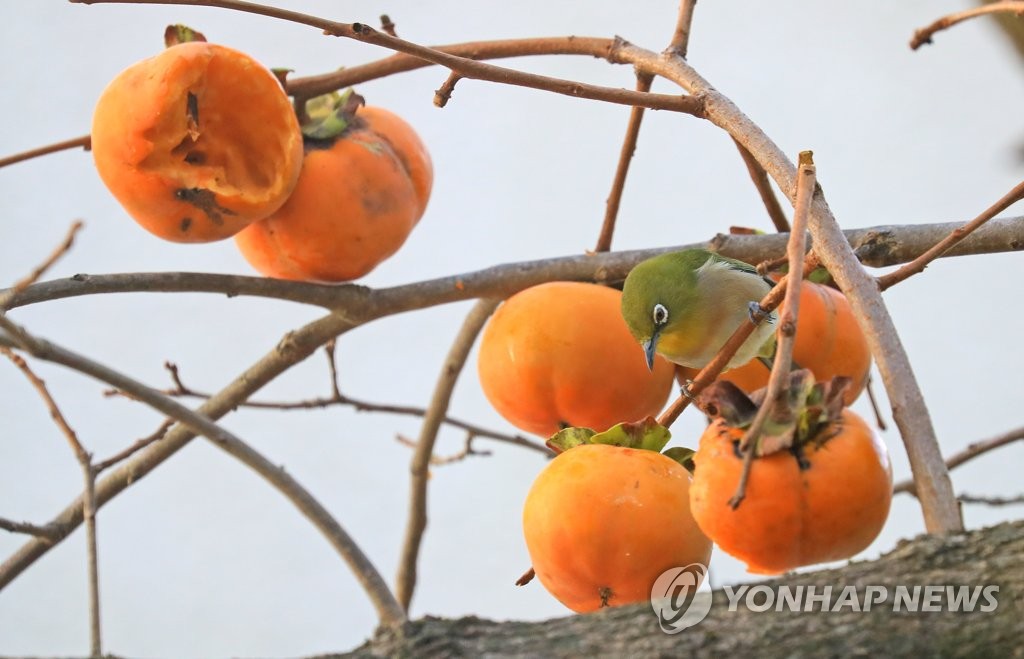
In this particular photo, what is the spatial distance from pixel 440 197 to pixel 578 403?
1.62m

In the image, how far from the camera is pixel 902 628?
0.55 meters

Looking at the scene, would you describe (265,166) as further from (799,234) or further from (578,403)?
(799,234)

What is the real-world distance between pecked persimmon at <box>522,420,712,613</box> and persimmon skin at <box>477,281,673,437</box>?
0.27 m

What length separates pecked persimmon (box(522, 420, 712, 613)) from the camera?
32.5 inches

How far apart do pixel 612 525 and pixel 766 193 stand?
1.92ft

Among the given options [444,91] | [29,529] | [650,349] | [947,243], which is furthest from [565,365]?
[29,529]

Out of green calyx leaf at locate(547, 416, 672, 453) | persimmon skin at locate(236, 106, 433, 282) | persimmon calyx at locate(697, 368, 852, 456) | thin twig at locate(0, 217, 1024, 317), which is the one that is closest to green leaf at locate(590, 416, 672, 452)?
green calyx leaf at locate(547, 416, 672, 453)

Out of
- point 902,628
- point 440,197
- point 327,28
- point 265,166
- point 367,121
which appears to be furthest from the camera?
point 440,197

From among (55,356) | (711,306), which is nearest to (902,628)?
(55,356)

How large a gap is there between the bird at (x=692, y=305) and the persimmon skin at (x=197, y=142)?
0.38 metres

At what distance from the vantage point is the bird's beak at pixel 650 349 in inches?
46.2

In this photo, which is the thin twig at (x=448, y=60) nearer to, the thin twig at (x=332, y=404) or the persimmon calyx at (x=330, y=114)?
the persimmon calyx at (x=330, y=114)

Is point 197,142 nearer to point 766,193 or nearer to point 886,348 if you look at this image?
point 766,193

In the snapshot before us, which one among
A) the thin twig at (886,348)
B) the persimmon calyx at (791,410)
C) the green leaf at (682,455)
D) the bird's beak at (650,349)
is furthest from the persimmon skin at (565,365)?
the persimmon calyx at (791,410)
